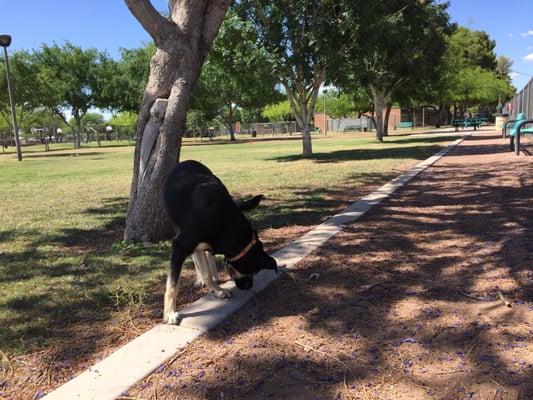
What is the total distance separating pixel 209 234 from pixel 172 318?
0.65 metres

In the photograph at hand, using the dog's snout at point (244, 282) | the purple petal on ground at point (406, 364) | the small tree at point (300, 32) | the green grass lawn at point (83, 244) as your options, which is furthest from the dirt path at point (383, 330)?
the small tree at point (300, 32)

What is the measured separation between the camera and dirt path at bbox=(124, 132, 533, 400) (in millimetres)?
2609

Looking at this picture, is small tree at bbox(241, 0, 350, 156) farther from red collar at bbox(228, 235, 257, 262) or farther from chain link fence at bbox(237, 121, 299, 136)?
chain link fence at bbox(237, 121, 299, 136)

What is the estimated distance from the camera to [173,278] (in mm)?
3340

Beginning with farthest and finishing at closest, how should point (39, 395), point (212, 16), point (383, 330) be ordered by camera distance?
point (212, 16) < point (383, 330) < point (39, 395)

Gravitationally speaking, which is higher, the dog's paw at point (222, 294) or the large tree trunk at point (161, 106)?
the large tree trunk at point (161, 106)

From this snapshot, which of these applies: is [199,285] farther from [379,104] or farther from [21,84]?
[21,84]

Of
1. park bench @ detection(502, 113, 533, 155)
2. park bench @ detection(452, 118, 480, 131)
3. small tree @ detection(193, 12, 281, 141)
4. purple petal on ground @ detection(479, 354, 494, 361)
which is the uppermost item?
small tree @ detection(193, 12, 281, 141)

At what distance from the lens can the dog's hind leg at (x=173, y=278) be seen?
10.9ft

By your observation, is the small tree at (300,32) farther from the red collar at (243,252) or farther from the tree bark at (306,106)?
the red collar at (243,252)

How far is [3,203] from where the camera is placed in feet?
30.3

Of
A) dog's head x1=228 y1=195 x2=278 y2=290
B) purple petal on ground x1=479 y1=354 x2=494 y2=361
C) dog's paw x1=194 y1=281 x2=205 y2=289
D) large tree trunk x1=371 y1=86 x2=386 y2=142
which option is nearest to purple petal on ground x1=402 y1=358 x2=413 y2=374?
purple petal on ground x1=479 y1=354 x2=494 y2=361

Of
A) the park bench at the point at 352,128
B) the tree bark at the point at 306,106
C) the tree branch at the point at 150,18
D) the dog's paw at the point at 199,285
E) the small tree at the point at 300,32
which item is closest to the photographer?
the dog's paw at the point at 199,285

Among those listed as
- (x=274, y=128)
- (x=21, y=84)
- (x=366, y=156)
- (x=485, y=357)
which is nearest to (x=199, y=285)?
(x=485, y=357)
